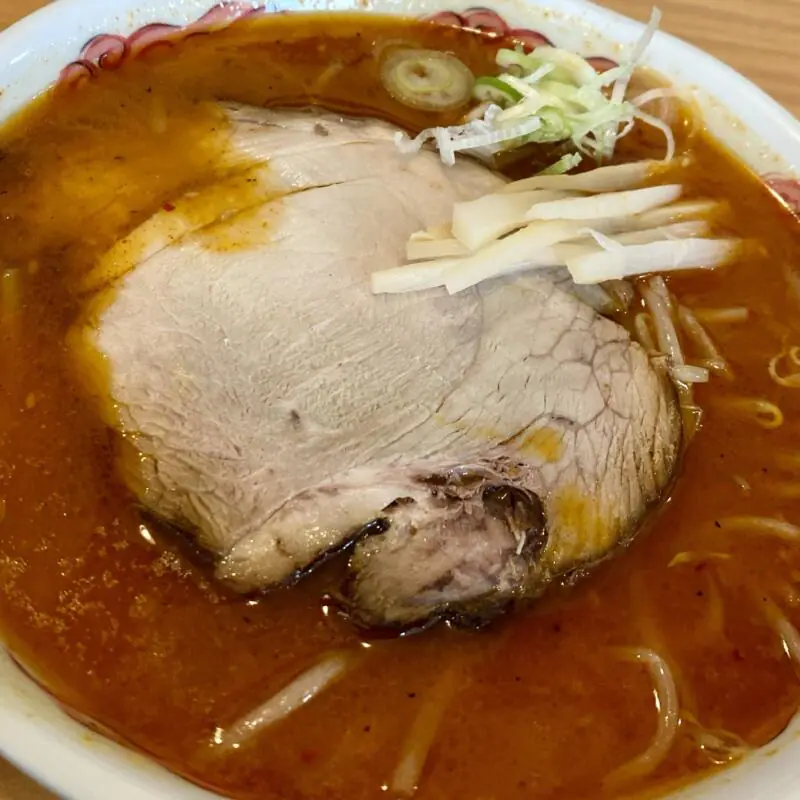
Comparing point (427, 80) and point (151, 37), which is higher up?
point (151, 37)

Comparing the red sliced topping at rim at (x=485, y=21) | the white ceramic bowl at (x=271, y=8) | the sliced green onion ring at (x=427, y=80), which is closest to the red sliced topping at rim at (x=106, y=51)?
the white ceramic bowl at (x=271, y=8)

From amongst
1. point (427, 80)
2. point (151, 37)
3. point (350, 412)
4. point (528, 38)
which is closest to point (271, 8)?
point (151, 37)

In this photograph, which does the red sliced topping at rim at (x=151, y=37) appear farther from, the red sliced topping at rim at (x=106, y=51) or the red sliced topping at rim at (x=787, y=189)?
the red sliced topping at rim at (x=787, y=189)

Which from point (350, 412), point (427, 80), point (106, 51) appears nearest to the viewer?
point (350, 412)

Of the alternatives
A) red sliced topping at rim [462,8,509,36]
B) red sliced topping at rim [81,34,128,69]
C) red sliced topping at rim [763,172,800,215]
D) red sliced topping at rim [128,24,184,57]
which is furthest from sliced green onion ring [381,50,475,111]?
red sliced topping at rim [763,172,800,215]

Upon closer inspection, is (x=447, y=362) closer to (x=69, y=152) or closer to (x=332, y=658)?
(x=332, y=658)

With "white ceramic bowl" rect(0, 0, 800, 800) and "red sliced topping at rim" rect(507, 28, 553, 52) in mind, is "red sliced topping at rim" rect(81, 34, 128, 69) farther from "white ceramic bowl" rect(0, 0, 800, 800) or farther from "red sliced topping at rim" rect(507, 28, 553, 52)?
"red sliced topping at rim" rect(507, 28, 553, 52)

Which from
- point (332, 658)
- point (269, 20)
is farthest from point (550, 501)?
point (269, 20)

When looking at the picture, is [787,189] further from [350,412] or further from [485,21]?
[350,412]
